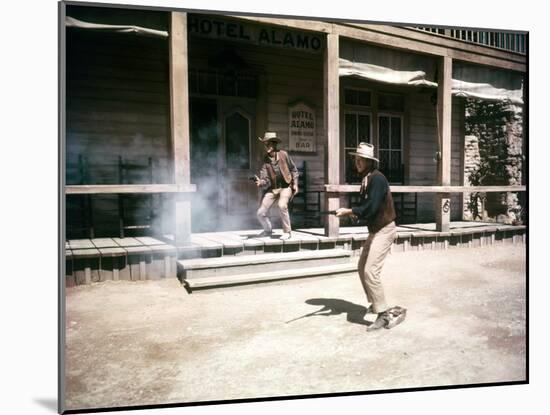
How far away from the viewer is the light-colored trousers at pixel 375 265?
417cm

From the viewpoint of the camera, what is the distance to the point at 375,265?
4195 mm

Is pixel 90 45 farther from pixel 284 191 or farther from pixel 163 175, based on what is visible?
pixel 284 191

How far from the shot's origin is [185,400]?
3.32 meters

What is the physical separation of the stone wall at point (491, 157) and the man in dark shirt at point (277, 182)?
4757mm

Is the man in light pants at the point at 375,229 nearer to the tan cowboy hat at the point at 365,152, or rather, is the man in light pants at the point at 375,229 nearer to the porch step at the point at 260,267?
the tan cowboy hat at the point at 365,152

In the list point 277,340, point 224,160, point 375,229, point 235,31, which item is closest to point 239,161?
point 224,160

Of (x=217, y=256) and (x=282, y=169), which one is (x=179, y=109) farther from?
(x=217, y=256)

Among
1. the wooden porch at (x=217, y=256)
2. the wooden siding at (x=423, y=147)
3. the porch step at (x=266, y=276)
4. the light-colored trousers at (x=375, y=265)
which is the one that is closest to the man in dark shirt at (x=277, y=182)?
the wooden porch at (x=217, y=256)

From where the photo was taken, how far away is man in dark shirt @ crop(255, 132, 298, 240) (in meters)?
5.69

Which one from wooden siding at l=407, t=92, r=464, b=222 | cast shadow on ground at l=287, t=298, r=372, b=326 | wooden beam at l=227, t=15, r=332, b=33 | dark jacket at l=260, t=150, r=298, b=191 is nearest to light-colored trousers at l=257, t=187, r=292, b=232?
dark jacket at l=260, t=150, r=298, b=191

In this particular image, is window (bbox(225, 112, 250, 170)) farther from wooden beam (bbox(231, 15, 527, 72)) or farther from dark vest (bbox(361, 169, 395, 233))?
dark vest (bbox(361, 169, 395, 233))

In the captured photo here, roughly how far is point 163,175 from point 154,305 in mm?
2799

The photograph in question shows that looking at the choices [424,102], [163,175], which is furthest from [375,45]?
→ [163,175]

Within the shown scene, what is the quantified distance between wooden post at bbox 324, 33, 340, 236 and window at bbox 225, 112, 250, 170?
6.14ft
